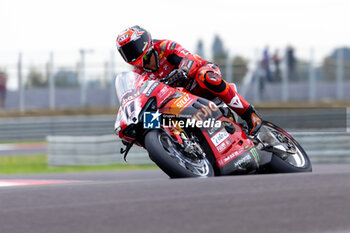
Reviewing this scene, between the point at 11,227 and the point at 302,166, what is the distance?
11.5 ft

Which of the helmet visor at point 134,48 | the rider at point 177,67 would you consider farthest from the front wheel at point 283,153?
the helmet visor at point 134,48

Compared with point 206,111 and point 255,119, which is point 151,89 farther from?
point 255,119

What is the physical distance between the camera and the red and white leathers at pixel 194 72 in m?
5.39

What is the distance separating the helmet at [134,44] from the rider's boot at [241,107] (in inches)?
29.9

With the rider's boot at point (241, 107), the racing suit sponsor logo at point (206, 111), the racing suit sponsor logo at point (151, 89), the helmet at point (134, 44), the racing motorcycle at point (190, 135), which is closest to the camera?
the racing motorcycle at point (190, 135)

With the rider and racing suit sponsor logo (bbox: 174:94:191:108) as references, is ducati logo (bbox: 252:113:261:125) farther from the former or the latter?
racing suit sponsor logo (bbox: 174:94:191:108)

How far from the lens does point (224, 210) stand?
289 cm

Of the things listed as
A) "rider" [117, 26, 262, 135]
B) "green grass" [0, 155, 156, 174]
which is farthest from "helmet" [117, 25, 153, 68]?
"green grass" [0, 155, 156, 174]

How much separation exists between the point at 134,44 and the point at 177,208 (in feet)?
8.64

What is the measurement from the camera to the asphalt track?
266 cm

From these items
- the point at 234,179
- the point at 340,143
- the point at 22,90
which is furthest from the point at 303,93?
the point at 234,179

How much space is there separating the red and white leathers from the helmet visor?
0.20 m

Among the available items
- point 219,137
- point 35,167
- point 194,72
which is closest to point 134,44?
point 194,72

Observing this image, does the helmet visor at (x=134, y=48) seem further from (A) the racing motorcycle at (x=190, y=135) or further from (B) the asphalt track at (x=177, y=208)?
(B) the asphalt track at (x=177, y=208)
